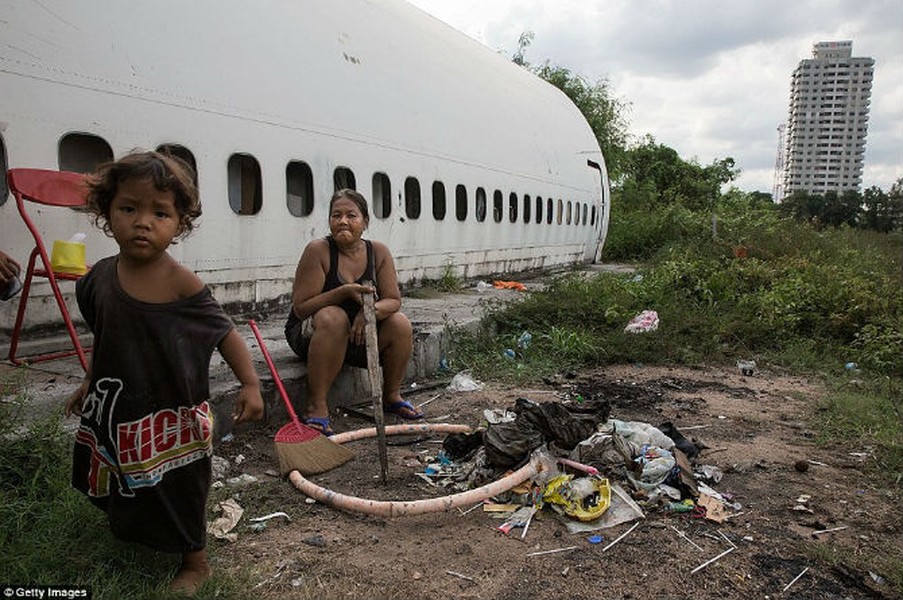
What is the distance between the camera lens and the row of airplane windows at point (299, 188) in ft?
15.5

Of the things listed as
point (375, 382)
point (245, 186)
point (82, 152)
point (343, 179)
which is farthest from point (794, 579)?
point (343, 179)

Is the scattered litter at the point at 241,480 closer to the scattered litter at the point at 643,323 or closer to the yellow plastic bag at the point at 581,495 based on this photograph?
the yellow plastic bag at the point at 581,495

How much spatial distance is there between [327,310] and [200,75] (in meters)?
2.61

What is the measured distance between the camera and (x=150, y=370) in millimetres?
2143

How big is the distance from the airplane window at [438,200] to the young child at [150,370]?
23.3ft

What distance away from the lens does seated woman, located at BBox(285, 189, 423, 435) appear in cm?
401

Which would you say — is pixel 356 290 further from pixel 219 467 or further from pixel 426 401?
pixel 426 401

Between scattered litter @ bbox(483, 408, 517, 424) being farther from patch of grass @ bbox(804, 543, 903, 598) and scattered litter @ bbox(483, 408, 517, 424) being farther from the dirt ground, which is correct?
patch of grass @ bbox(804, 543, 903, 598)

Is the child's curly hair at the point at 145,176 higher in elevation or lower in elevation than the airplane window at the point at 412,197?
lower

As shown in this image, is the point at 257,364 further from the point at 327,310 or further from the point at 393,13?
the point at 393,13

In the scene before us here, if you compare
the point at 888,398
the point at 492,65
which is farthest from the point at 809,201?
the point at 888,398

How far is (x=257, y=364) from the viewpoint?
446cm

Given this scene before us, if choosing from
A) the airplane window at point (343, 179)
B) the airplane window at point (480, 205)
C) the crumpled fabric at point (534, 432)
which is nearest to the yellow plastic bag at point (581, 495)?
the crumpled fabric at point (534, 432)

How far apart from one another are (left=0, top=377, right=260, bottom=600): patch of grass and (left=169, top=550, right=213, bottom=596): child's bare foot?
0.10ft
